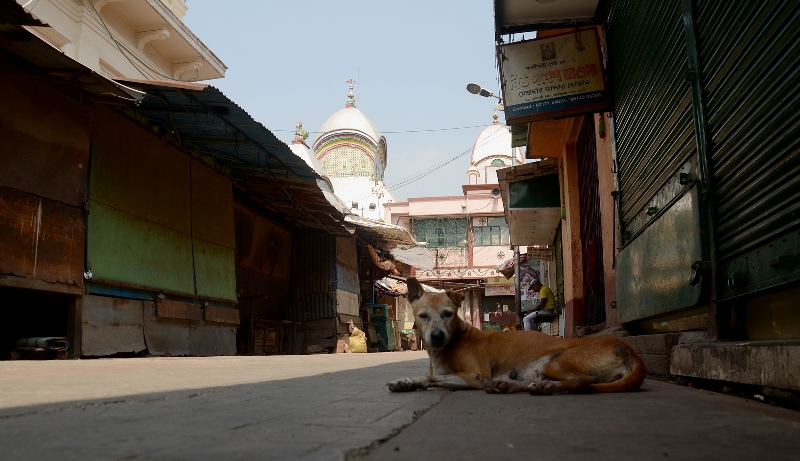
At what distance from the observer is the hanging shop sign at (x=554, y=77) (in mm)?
7789

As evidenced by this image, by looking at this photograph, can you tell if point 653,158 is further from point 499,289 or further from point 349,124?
point 349,124

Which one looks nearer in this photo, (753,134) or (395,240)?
(753,134)

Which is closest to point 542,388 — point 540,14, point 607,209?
point 607,209

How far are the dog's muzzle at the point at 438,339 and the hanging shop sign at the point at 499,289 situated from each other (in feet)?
102

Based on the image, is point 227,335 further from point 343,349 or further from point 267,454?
point 267,454

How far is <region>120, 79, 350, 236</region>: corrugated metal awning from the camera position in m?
8.79

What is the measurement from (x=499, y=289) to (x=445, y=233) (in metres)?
4.88

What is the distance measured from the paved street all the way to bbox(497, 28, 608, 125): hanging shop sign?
4947mm

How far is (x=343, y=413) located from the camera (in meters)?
2.59

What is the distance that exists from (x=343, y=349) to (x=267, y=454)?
16.6 meters

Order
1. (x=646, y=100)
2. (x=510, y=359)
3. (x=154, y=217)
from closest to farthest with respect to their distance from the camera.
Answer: (x=510, y=359) < (x=646, y=100) < (x=154, y=217)

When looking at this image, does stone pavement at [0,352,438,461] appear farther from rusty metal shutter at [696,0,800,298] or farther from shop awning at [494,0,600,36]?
shop awning at [494,0,600,36]

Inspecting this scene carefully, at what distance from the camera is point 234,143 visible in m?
10.8

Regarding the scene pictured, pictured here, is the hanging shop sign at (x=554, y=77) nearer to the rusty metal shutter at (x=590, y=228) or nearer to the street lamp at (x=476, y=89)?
the rusty metal shutter at (x=590, y=228)
